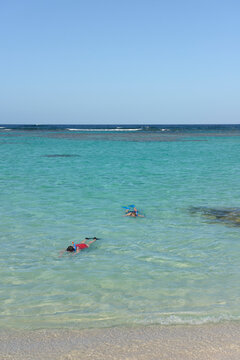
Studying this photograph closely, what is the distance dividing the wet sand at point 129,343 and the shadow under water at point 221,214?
251 inches

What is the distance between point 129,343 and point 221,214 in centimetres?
838

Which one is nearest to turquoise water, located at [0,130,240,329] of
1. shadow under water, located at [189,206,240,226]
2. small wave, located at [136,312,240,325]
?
small wave, located at [136,312,240,325]

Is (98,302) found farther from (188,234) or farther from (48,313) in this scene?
(188,234)

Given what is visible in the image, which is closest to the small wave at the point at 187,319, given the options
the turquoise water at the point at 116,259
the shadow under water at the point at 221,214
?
the turquoise water at the point at 116,259

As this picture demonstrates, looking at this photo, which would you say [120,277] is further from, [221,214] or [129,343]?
[221,214]

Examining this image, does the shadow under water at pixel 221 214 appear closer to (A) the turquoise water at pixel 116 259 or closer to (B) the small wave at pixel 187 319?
(A) the turquoise water at pixel 116 259

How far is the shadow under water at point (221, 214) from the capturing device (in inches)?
472

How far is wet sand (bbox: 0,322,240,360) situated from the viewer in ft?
16.3

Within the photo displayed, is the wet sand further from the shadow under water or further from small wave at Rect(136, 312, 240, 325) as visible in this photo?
the shadow under water

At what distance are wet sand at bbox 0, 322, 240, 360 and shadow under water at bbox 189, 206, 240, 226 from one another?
6368mm

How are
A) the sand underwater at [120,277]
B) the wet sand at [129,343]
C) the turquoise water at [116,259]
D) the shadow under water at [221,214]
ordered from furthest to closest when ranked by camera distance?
the shadow under water at [221,214], the turquoise water at [116,259], the sand underwater at [120,277], the wet sand at [129,343]

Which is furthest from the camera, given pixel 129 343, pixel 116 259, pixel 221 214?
pixel 221 214

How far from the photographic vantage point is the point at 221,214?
510 inches

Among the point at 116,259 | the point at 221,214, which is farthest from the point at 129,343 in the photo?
the point at 221,214
